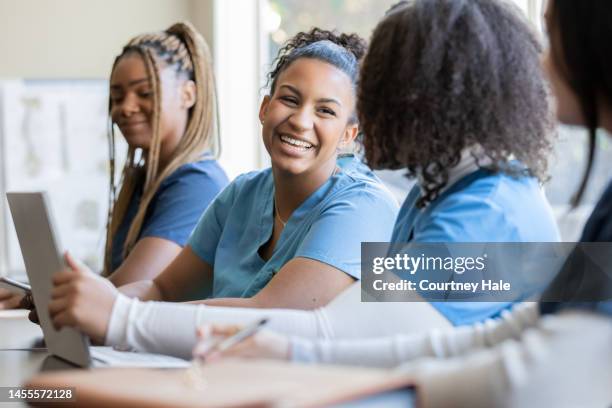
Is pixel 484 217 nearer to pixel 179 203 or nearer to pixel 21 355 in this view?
pixel 21 355

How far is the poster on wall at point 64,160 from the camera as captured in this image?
157 inches

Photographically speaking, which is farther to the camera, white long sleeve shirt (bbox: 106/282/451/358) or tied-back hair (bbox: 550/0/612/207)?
white long sleeve shirt (bbox: 106/282/451/358)

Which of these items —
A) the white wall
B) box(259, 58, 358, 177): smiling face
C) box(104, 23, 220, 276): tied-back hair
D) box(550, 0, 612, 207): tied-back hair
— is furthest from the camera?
the white wall

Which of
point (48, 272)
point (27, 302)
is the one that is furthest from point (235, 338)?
point (27, 302)

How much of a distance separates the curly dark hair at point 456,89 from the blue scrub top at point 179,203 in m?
1.10

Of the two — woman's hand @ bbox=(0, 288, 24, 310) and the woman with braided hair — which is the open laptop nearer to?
woman's hand @ bbox=(0, 288, 24, 310)

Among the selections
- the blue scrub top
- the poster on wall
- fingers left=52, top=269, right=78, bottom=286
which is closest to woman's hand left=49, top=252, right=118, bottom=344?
fingers left=52, top=269, right=78, bottom=286

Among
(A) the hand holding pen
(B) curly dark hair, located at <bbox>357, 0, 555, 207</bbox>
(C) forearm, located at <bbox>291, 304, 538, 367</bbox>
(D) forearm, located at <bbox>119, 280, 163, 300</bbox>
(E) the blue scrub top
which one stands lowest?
(D) forearm, located at <bbox>119, 280, 163, 300</bbox>

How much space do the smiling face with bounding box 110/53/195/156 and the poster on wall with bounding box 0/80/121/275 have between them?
1464 millimetres

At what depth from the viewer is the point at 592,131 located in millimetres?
938

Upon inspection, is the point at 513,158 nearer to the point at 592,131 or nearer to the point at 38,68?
the point at 592,131

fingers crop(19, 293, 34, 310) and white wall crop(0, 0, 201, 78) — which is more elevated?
white wall crop(0, 0, 201, 78)

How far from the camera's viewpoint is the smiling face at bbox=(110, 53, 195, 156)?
2.52 meters

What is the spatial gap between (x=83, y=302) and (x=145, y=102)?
1.44 m
